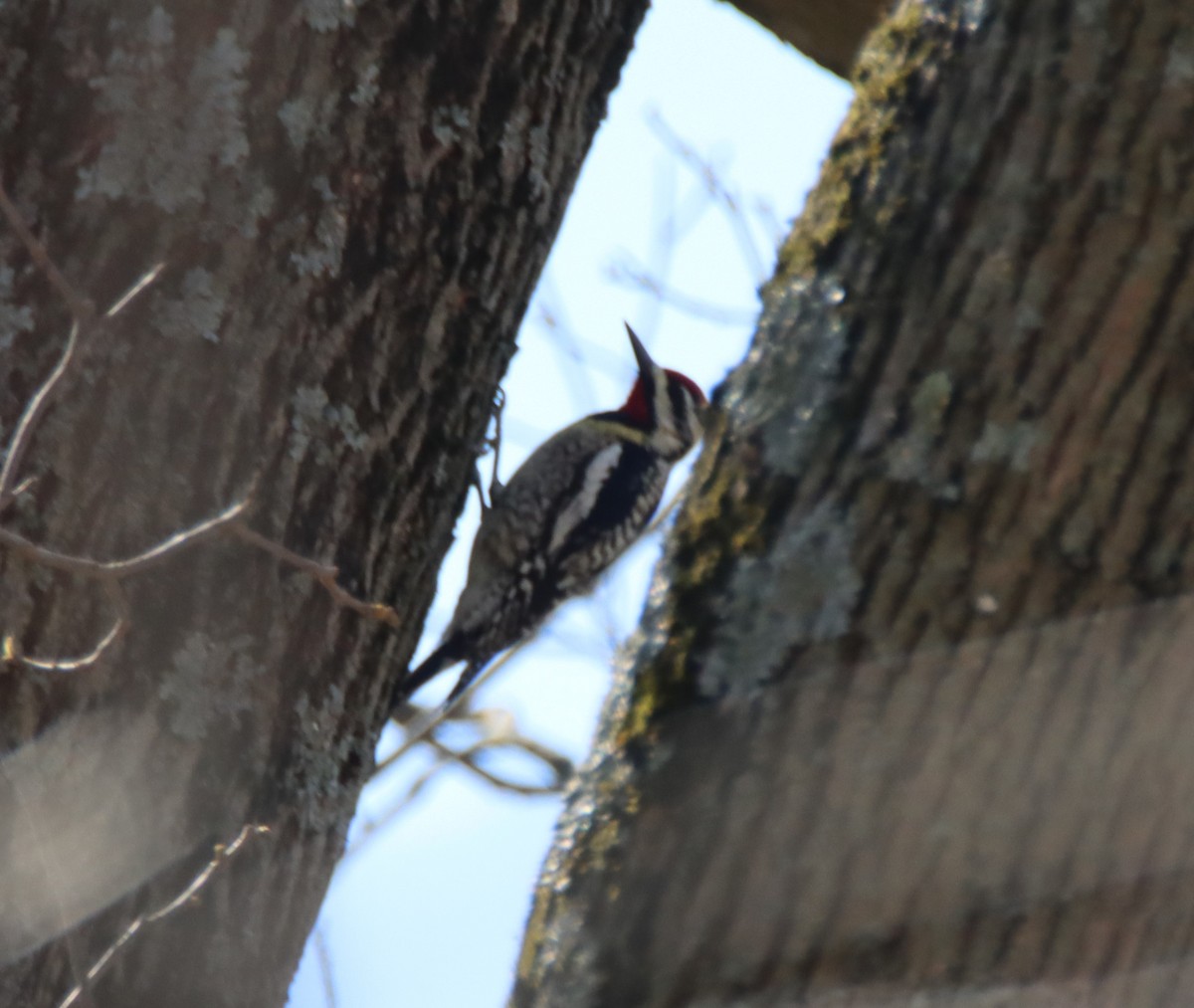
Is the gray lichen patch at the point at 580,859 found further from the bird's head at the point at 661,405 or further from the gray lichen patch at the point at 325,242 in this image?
the bird's head at the point at 661,405

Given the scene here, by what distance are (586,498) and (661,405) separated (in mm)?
509

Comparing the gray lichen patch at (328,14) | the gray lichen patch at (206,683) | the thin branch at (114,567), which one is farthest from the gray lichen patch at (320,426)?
the thin branch at (114,567)

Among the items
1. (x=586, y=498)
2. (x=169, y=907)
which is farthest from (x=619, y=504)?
(x=169, y=907)

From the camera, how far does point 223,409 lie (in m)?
2.45

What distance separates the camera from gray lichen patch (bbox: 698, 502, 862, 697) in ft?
4.31

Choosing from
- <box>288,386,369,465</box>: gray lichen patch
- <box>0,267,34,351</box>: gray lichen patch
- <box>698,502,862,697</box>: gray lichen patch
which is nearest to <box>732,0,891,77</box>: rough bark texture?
<box>288,386,369,465</box>: gray lichen patch

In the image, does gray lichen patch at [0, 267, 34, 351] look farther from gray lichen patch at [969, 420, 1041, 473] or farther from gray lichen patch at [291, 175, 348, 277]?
gray lichen patch at [969, 420, 1041, 473]

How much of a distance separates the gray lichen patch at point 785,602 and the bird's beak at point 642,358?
3814mm

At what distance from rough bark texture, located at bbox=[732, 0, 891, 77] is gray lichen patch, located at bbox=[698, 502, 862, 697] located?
2326 millimetres

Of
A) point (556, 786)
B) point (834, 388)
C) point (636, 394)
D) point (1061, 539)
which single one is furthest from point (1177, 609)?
point (556, 786)

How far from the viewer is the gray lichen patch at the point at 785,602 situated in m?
1.31

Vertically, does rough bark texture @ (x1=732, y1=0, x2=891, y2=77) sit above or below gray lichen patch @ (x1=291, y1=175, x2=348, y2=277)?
above

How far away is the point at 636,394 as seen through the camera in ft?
17.3

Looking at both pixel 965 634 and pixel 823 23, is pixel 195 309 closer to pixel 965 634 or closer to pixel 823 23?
pixel 965 634
